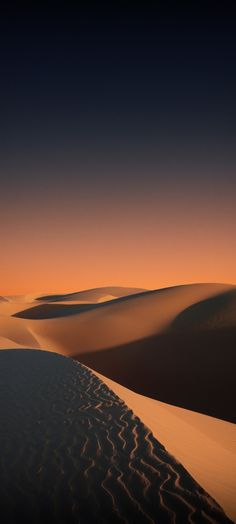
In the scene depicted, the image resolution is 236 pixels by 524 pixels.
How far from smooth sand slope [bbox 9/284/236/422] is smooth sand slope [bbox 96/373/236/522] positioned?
2566 millimetres

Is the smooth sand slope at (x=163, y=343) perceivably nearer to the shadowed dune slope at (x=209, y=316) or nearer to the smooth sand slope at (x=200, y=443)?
the shadowed dune slope at (x=209, y=316)

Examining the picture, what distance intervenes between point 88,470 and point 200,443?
98.4 inches

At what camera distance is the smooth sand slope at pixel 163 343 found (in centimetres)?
1152

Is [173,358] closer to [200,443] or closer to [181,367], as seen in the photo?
[181,367]

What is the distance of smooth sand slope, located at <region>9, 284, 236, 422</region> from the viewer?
453 inches

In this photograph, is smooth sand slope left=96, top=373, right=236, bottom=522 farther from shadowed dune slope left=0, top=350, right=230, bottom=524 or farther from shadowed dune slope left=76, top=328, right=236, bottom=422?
shadowed dune slope left=76, top=328, right=236, bottom=422

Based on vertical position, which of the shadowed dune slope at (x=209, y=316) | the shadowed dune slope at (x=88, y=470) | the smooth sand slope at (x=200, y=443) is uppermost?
the shadowed dune slope at (x=209, y=316)

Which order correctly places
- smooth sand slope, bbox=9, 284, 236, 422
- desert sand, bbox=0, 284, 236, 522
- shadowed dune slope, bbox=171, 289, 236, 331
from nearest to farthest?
desert sand, bbox=0, 284, 236, 522
smooth sand slope, bbox=9, 284, 236, 422
shadowed dune slope, bbox=171, 289, 236, 331

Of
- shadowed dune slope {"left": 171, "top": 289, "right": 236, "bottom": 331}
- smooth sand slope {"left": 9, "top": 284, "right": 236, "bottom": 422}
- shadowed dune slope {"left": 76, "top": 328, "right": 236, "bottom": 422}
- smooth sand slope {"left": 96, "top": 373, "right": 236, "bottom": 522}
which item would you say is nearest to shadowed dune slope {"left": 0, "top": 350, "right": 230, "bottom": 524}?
smooth sand slope {"left": 96, "top": 373, "right": 236, "bottom": 522}

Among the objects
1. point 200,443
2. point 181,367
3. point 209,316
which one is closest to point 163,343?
point 181,367

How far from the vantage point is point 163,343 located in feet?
54.6

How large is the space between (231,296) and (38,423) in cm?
1881

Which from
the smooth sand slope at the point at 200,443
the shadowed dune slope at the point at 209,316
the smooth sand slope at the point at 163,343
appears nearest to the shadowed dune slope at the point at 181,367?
the smooth sand slope at the point at 163,343

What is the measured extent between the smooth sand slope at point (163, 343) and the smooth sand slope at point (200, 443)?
8.42 feet
